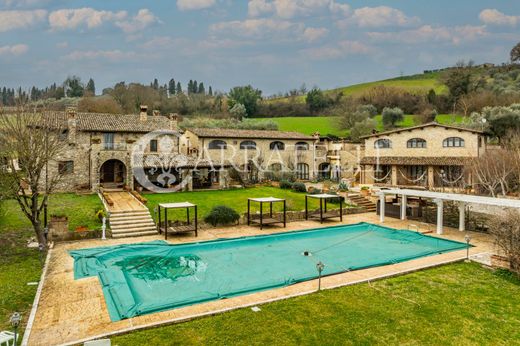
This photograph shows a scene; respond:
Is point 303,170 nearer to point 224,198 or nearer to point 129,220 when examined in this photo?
point 224,198

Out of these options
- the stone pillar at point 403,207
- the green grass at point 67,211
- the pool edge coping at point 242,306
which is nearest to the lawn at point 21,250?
the green grass at point 67,211

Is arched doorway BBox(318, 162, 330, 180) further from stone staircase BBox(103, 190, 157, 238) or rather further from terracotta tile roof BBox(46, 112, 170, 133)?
stone staircase BBox(103, 190, 157, 238)

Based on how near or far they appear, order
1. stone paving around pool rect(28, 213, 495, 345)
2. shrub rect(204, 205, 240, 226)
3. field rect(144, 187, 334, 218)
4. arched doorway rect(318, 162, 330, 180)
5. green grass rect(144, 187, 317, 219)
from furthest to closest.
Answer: arched doorway rect(318, 162, 330, 180)
field rect(144, 187, 334, 218)
green grass rect(144, 187, 317, 219)
shrub rect(204, 205, 240, 226)
stone paving around pool rect(28, 213, 495, 345)

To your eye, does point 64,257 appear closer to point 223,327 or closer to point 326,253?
point 223,327

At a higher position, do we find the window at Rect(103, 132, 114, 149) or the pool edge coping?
the window at Rect(103, 132, 114, 149)

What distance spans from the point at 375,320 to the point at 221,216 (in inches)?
507

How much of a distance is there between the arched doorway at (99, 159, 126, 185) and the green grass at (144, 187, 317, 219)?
688cm

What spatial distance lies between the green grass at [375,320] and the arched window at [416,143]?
24004mm

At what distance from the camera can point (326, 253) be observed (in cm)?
1614

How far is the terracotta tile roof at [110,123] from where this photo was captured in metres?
31.7

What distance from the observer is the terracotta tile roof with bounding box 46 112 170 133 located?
31.7 meters

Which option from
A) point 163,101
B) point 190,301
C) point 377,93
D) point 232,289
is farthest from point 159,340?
point 377,93

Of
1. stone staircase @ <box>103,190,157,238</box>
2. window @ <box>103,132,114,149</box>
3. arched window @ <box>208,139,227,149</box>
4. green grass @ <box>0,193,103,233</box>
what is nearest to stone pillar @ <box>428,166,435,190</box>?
arched window @ <box>208,139,227,149</box>

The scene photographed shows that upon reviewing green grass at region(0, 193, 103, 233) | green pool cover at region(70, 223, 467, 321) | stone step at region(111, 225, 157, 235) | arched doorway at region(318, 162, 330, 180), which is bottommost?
green pool cover at region(70, 223, 467, 321)
